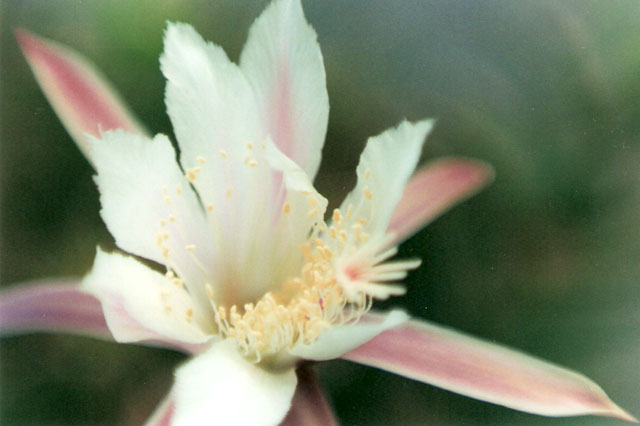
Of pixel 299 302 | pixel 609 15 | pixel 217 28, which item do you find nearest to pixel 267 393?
pixel 299 302

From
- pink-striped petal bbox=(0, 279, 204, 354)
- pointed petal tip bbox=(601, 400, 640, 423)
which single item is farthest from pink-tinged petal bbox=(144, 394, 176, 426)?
pointed petal tip bbox=(601, 400, 640, 423)

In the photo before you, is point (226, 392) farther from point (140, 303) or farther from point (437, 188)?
point (437, 188)

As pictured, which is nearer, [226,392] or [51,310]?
[226,392]

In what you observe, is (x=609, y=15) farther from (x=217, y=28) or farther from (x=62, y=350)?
(x=62, y=350)

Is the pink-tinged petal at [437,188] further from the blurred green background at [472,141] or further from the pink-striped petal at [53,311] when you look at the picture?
the pink-striped petal at [53,311]

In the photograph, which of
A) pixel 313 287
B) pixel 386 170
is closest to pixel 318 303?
pixel 313 287

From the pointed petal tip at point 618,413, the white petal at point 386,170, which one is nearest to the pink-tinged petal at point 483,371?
the pointed petal tip at point 618,413

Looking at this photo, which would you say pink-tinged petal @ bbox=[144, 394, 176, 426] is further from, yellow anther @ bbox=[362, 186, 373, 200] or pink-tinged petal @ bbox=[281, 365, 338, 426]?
yellow anther @ bbox=[362, 186, 373, 200]
